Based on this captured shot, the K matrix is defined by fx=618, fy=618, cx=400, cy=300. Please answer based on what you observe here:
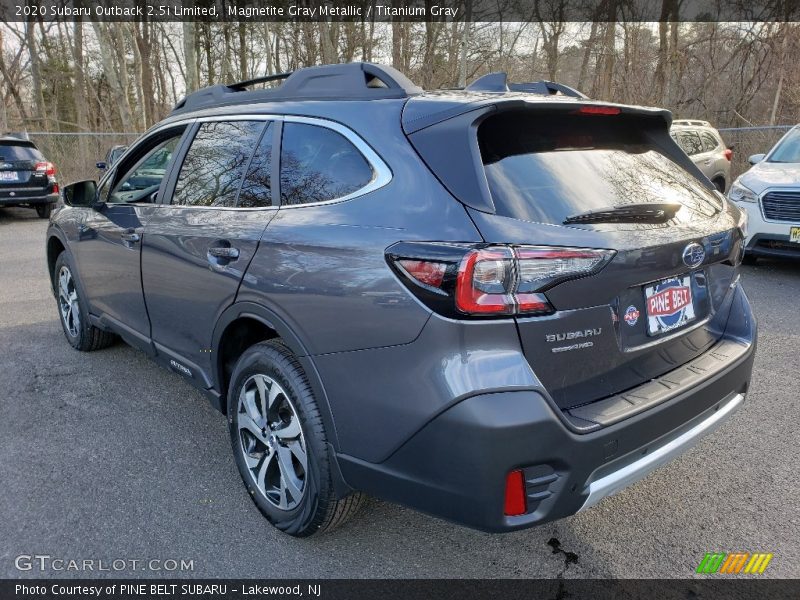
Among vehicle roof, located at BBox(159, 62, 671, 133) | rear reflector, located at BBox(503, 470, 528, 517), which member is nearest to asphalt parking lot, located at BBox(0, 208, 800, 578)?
rear reflector, located at BBox(503, 470, 528, 517)

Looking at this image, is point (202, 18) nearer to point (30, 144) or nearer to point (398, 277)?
point (30, 144)

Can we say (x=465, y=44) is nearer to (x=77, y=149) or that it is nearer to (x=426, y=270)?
(x=77, y=149)

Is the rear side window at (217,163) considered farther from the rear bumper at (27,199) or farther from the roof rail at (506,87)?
the rear bumper at (27,199)

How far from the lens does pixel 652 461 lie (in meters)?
2.29

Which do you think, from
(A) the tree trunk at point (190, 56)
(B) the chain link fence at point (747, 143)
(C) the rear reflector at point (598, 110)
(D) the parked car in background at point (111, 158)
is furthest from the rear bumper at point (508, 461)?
(A) the tree trunk at point (190, 56)

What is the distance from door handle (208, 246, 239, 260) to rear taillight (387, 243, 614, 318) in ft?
3.52

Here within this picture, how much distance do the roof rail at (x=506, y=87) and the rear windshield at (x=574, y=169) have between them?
0.31 meters

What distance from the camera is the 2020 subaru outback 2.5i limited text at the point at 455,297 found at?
1976mm

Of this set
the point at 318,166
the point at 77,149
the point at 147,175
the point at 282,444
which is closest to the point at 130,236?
the point at 147,175

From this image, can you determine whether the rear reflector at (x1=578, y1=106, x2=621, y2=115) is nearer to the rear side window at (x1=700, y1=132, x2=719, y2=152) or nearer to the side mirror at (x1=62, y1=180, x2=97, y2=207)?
the side mirror at (x1=62, y1=180, x2=97, y2=207)

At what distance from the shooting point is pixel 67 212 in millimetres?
4828

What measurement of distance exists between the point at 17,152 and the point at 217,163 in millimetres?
12392

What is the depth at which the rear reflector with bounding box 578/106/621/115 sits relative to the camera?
8.12ft

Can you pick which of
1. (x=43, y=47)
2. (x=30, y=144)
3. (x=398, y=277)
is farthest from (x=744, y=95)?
(x=43, y=47)
